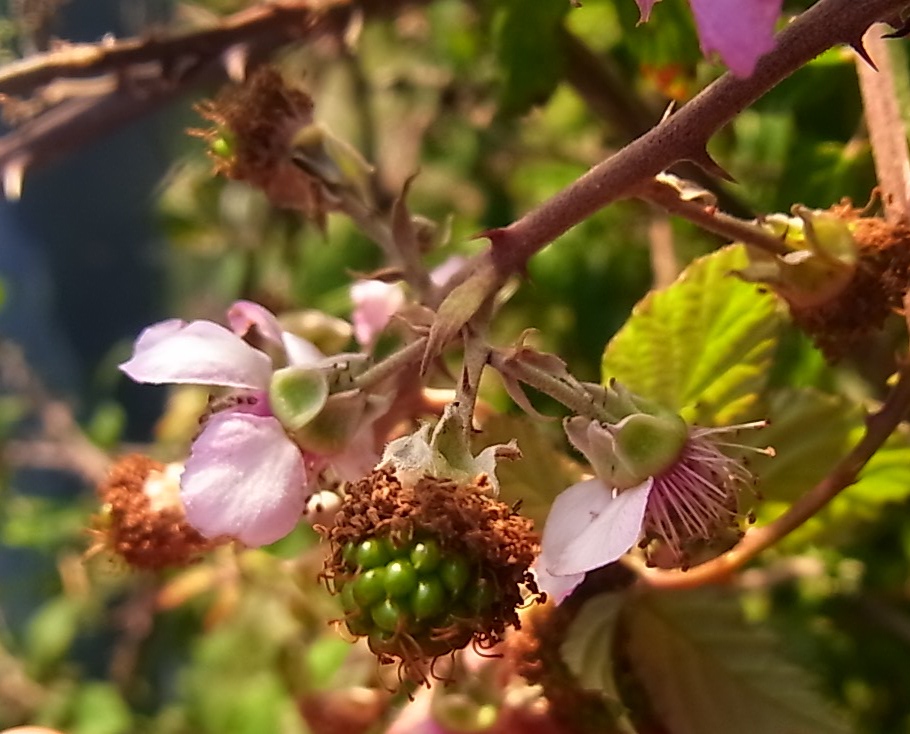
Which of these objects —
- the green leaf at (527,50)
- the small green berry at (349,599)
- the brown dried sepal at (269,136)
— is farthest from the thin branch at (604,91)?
the small green berry at (349,599)

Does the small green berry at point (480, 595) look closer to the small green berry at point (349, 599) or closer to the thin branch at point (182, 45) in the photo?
the small green berry at point (349, 599)

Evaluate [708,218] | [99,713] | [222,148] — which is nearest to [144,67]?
[222,148]

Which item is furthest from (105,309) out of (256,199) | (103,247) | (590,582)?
(590,582)

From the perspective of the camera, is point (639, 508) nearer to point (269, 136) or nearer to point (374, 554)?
point (374, 554)

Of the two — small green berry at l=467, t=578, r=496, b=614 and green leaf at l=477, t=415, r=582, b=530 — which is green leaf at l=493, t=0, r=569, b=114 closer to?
green leaf at l=477, t=415, r=582, b=530

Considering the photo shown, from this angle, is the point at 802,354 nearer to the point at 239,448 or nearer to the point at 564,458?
the point at 564,458

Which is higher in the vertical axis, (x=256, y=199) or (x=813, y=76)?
(x=813, y=76)

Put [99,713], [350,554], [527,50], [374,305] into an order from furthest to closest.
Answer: [99,713], [527,50], [374,305], [350,554]
